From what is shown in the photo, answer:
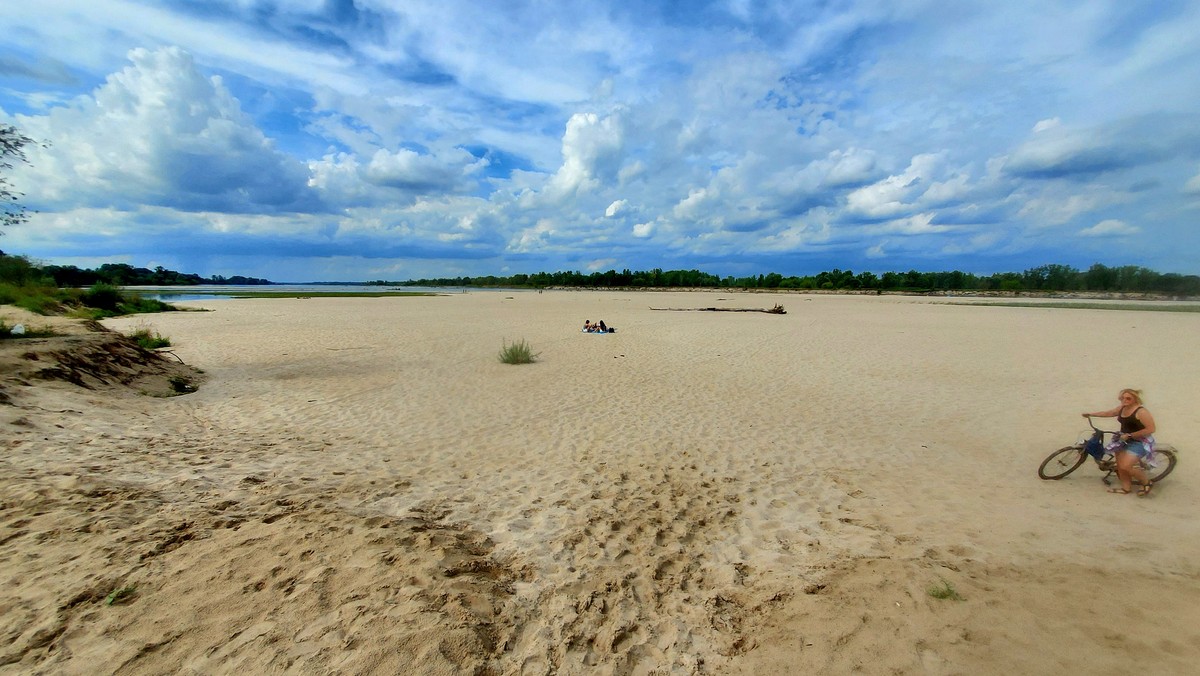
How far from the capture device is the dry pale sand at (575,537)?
2.99 m

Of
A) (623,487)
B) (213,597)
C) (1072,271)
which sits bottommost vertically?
(623,487)

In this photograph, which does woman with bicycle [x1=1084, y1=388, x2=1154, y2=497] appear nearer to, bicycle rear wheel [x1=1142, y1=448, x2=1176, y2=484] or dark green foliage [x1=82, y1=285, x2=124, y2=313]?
bicycle rear wheel [x1=1142, y1=448, x2=1176, y2=484]

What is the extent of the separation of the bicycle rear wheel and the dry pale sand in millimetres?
224

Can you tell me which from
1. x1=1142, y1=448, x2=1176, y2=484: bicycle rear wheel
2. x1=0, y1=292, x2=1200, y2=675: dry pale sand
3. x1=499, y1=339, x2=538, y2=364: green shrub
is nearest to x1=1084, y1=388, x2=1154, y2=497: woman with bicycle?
x1=1142, y1=448, x2=1176, y2=484: bicycle rear wheel

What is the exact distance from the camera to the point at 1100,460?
6172mm

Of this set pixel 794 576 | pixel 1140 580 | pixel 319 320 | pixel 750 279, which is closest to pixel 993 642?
pixel 794 576

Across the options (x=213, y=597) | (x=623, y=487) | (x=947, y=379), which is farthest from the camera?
(x=947, y=379)

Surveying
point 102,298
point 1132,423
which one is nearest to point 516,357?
point 1132,423

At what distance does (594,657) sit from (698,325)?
2424cm

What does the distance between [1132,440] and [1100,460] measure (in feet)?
1.57

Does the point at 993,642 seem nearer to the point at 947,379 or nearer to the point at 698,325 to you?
the point at 947,379

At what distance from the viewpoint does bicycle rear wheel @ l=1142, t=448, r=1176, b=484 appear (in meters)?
5.85

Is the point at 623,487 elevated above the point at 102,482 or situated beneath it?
situated beneath

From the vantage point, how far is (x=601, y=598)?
12.1 feet
